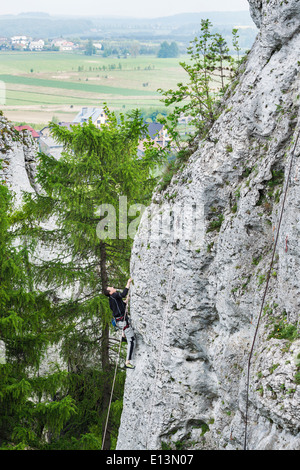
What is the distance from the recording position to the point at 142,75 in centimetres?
12475

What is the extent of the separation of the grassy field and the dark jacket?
8744 centimetres

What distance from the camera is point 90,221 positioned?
47.2ft

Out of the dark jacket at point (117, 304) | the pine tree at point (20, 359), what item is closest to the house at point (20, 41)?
the pine tree at point (20, 359)

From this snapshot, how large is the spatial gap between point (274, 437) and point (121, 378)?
30.3 feet

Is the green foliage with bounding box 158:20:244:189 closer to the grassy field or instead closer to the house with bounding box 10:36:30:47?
the grassy field

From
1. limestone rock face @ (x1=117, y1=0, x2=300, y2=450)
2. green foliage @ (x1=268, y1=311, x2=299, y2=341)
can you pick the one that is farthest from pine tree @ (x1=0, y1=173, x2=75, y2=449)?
green foliage @ (x1=268, y1=311, x2=299, y2=341)

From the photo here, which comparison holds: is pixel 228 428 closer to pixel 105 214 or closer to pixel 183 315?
pixel 183 315

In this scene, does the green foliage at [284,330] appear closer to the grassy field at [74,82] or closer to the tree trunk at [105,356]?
the tree trunk at [105,356]

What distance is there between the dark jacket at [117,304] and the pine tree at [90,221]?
10.4ft

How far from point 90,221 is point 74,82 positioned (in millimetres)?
119510

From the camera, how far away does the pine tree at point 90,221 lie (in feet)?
46.3

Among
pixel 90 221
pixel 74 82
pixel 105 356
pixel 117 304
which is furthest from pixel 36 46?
pixel 117 304

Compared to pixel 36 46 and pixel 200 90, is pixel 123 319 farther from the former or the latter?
pixel 36 46

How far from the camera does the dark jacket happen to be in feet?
35.2
